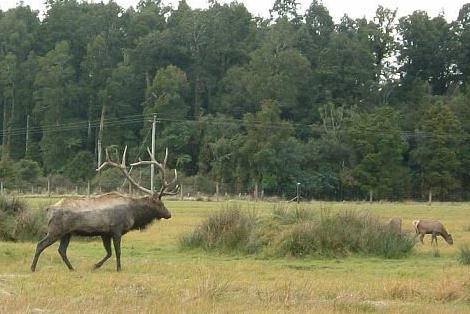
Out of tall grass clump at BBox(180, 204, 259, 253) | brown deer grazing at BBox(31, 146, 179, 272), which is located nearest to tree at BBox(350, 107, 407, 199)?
tall grass clump at BBox(180, 204, 259, 253)

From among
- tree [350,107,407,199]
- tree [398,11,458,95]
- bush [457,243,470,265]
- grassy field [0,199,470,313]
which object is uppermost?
tree [398,11,458,95]

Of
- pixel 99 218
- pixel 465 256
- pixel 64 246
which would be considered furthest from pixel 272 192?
pixel 64 246

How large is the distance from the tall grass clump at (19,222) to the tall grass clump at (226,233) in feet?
15.8

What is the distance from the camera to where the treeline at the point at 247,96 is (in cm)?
7675

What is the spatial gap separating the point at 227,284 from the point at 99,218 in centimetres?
473

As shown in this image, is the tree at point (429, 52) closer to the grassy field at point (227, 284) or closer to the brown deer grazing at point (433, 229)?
the brown deer grazing at point (433, 229)

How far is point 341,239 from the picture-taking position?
2206 centimetres

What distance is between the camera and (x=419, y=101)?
89125 millimetres

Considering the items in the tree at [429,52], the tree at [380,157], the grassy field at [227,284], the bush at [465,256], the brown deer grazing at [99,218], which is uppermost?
the tree at [429,52]

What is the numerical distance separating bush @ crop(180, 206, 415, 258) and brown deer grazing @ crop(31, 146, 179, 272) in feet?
12.0

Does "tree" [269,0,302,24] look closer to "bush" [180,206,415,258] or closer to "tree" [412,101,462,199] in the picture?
"tree" [412,101,462,199]

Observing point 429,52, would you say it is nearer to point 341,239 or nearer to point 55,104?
point 55,104

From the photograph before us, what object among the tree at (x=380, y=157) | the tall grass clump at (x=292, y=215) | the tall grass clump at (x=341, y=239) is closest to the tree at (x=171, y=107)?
the tree at (x=380, y=157)

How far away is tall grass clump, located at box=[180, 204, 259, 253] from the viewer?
22.4m
